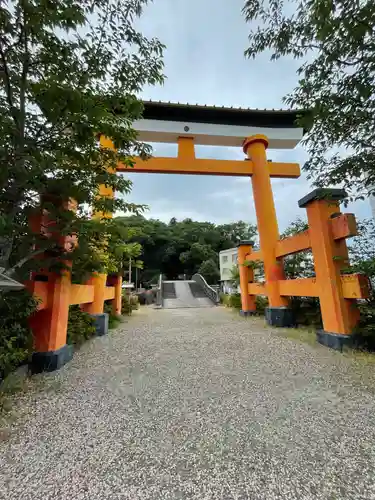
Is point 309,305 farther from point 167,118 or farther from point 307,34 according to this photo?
point 167,118

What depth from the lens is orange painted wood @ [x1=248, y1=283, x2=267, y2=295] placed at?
6.35 m

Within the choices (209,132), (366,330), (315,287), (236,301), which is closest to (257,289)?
(315,287)

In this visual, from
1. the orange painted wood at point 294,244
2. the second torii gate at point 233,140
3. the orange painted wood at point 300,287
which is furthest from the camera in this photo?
the second torii gate at point 233,140

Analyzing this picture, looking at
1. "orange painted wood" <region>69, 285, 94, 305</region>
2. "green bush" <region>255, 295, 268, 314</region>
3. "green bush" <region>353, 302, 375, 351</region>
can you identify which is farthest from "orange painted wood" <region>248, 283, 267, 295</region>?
"orange painted wood" <region>69, 285, 94, 305</region>

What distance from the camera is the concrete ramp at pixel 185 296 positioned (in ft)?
40.9

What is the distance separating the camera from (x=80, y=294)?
4199 millimetres

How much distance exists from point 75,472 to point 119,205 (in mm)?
2443

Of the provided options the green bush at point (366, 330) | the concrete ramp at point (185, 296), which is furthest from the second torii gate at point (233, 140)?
the concrete ramp at point (185, 296)

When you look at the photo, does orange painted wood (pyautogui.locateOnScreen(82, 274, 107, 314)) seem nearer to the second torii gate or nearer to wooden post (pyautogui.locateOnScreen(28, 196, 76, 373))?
wooden post (pyautogui.locateOnScreen(28, 196, 76, 373))

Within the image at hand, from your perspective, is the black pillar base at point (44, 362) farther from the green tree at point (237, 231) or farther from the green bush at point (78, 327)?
the green tree at point (237, 231)

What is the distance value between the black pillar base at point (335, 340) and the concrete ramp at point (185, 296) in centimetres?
839

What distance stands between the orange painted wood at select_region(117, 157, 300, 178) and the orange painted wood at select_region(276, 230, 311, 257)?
8.12 ft

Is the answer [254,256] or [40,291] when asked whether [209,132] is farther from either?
[40,291]

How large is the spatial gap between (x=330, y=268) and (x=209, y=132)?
515 centimetres
